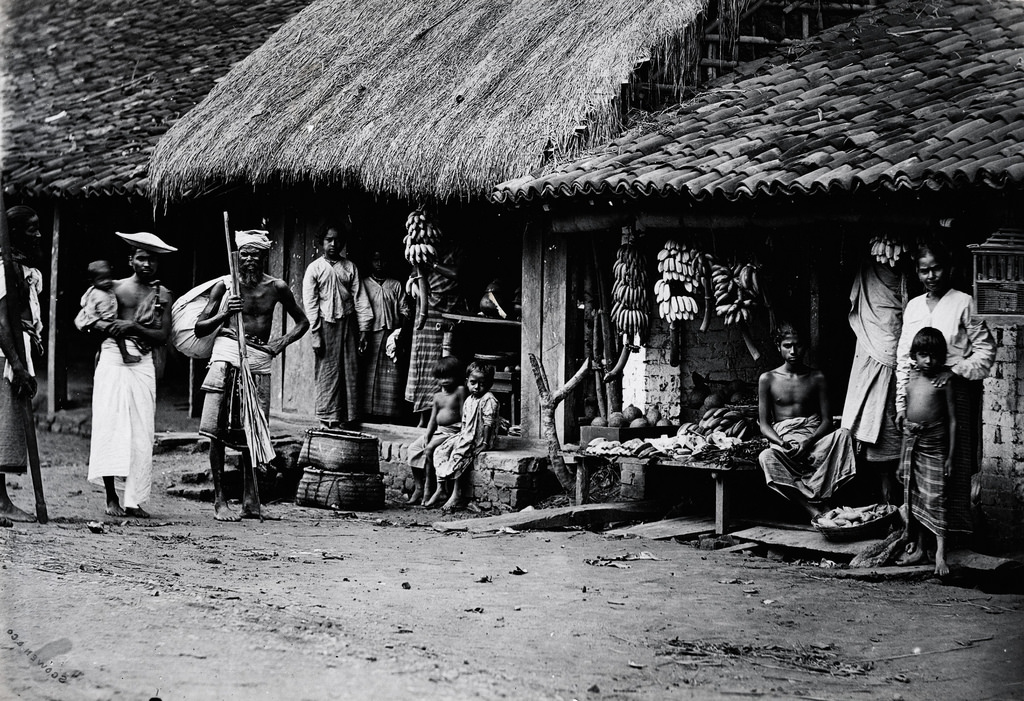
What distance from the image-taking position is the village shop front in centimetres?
780

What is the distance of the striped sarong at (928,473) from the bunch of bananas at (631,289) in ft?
7.60

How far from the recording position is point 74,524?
26.5ft

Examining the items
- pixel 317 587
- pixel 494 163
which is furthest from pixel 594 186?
pixel 317 587

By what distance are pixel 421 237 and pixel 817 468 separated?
13.3ft

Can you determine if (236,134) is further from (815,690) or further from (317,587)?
(815,690)

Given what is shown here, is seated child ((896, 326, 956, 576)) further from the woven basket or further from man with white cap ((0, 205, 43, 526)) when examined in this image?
man with white cap ((0, 205, 43, 526))

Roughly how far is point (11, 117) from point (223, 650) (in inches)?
480

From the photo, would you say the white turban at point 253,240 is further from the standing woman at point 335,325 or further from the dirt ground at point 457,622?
the standing woman at point 335,325

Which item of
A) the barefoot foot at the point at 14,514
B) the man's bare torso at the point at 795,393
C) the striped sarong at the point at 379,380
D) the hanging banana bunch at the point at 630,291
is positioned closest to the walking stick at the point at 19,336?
the barefoot foot at the point at 14,514

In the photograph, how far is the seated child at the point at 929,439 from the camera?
7.41 metres

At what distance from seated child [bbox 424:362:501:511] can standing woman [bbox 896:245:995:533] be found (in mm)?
3412

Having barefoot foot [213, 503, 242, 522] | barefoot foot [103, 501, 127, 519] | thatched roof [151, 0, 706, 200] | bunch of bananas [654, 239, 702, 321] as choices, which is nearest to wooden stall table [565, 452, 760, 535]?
bunch of bananas [654, 239, 702, 321]

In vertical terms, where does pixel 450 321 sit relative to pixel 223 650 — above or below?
above

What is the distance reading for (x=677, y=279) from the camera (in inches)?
354
